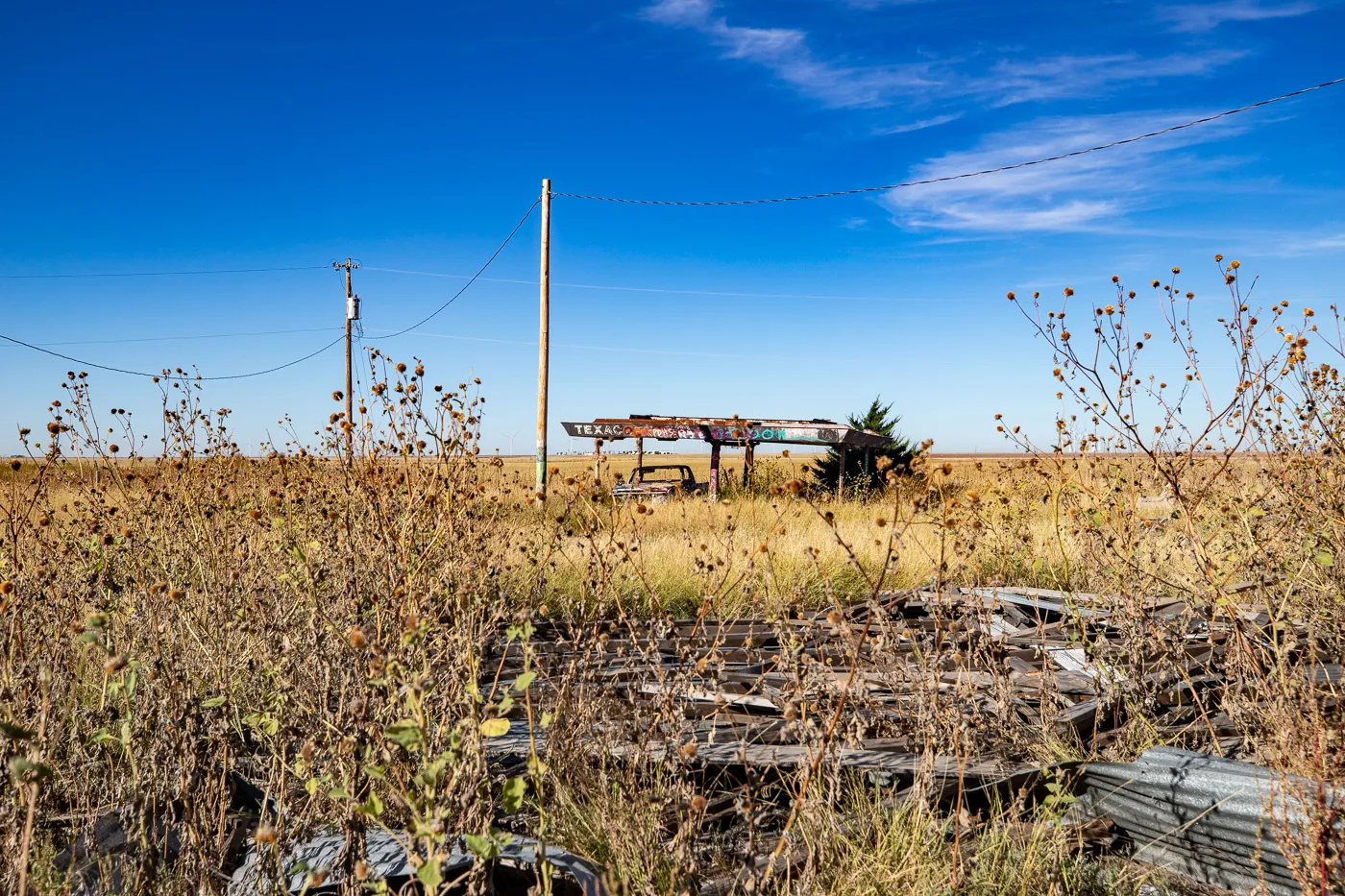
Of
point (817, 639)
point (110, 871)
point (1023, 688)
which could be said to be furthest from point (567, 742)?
point (1023, 688)

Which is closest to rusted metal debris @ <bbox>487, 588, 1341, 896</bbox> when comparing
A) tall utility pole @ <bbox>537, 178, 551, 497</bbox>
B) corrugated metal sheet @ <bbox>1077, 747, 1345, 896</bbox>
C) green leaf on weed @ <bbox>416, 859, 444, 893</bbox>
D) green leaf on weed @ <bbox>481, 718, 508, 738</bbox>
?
corrugated metal sheet @ <bbox>1077, 747, 1345, 896</bbox>

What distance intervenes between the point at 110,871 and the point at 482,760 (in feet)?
3.57

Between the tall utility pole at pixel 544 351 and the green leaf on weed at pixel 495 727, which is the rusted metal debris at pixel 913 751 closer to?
the green leaf on weed at pixel 495 727

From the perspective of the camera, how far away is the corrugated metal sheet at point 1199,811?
2.38m

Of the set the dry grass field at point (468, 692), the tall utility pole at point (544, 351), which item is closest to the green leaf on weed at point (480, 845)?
the dry grass field at point (468, 692)

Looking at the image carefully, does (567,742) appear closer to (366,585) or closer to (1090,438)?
(366,585)

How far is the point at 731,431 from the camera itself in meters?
14.9

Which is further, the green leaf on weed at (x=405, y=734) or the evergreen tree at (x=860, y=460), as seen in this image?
the evergreen tree at (x=860, y=460)

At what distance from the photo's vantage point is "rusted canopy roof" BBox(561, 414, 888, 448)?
1465cm

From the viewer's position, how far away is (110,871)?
6.98 feet

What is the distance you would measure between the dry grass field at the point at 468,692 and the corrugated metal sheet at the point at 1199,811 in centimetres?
10

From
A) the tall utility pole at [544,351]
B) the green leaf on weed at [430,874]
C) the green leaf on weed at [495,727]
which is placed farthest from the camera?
the tall utility pole at [544,351]

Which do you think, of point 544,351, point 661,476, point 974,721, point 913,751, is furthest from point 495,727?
point 661,476

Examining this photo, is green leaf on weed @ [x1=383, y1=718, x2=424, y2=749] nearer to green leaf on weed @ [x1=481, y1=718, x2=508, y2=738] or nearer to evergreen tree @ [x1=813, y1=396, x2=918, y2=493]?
green leaf on weed @ [x1=481, y1=718, x2=508, y2=738]
